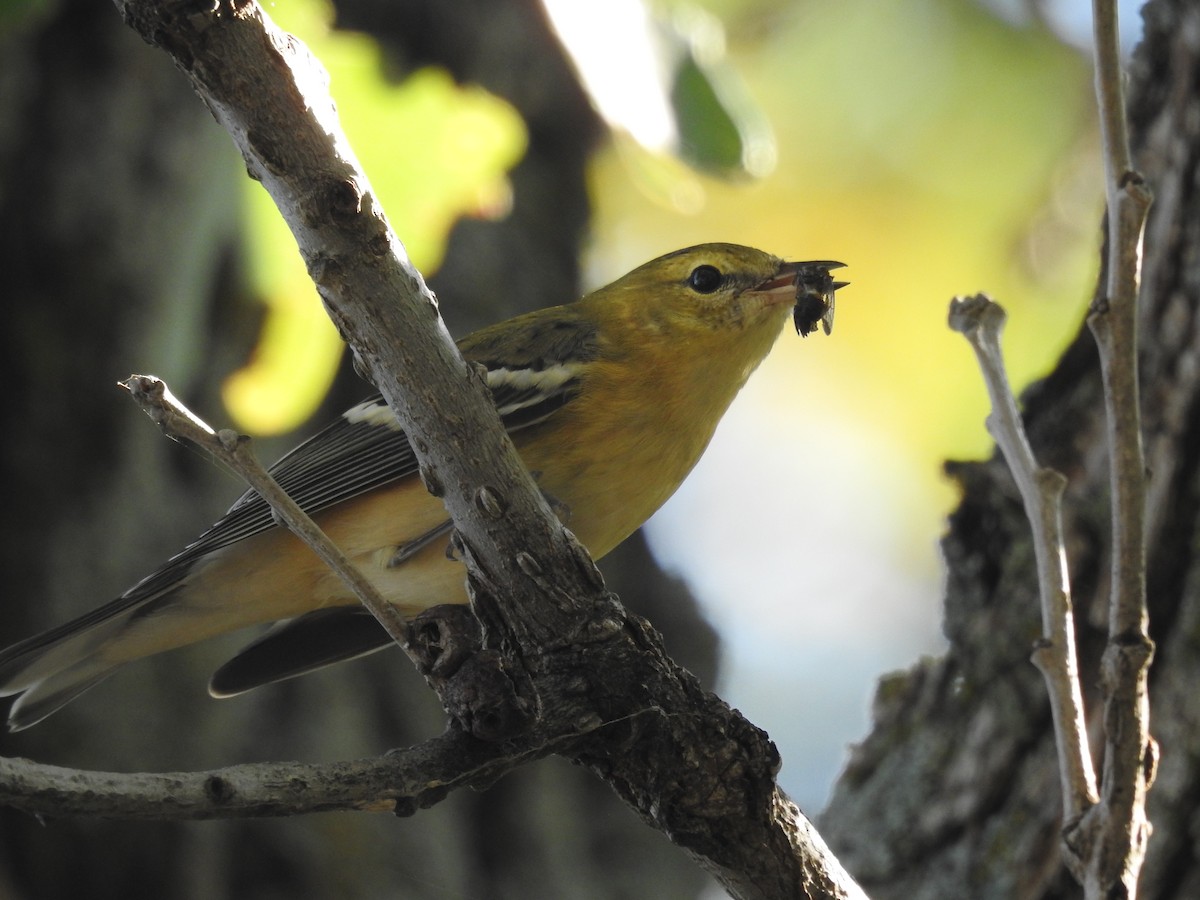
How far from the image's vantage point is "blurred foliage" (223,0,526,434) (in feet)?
8.36

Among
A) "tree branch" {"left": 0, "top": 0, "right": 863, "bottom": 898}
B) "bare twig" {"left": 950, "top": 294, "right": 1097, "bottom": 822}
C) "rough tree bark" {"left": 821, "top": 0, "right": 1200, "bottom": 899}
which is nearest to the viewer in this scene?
"tree branch" {"left": 0, "top": 0, "right": 863, "bottom": 898}

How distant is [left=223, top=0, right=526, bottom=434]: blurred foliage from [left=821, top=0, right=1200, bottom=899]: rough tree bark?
69.6 inches

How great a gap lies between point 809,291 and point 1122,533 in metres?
1.94

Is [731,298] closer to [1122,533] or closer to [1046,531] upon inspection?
[1046,531]

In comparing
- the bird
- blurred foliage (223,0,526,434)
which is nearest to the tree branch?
blurred foliage (223,0,526,434)

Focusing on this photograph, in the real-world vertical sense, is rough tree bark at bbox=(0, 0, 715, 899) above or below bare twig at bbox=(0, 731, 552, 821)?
above

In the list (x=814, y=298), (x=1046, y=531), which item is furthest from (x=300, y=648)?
(x=1046, y=531)

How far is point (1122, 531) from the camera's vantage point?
1.91 m

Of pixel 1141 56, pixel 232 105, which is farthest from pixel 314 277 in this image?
pixel 1141 56

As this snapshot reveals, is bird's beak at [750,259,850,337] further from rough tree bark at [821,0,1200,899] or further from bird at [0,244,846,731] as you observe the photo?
rough tree bark at [821,0,1200,899]

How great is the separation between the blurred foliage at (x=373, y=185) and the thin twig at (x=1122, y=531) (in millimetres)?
1286

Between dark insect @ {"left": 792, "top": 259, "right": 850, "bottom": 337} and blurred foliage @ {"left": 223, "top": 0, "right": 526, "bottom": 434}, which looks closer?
blurred foliage @ {"left": 223, "top": 0, "right": 526, "bottom": 434}

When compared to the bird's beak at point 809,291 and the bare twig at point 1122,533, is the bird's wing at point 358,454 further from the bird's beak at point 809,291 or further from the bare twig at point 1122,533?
the bare twig at point 1122,533

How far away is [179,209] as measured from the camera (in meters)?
4.20
